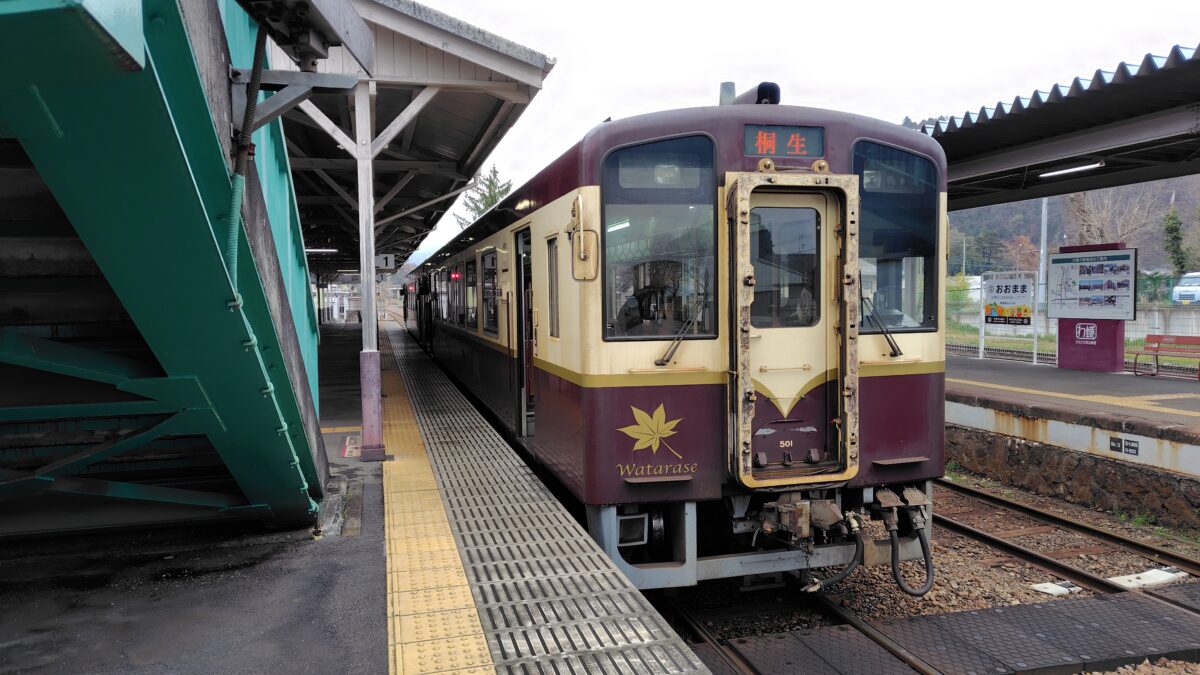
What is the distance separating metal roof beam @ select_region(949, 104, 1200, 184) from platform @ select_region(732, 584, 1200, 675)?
576cm

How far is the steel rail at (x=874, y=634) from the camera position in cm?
425

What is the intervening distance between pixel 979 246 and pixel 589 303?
55114 millimetres

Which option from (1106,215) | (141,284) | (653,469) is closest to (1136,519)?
(653,469)

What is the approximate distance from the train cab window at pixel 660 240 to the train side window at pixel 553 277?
2.99 feet

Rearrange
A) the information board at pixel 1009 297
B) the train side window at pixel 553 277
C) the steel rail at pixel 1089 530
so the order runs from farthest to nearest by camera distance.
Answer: the information board at pixel 1009 297 → the steel rail at pixel 1089 530 → the train side window at pixel 553 277

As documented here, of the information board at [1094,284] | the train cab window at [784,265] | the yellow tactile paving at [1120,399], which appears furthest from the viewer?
the information board at [1094,284]

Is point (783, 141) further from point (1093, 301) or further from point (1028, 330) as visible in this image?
Answer: point (1028, 330)

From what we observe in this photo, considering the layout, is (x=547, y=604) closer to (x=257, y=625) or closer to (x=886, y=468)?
(x=257, y=625)

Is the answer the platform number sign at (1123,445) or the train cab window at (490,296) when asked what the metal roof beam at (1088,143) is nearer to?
the platform number sign at (1123,445)

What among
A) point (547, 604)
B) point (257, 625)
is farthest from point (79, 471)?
point (547, 604)

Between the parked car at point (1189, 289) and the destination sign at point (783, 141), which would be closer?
the destination sign at point (783, 141)

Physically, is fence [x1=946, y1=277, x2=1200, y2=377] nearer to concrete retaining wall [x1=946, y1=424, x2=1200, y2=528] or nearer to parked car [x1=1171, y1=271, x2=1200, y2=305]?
concrete retaining wall [x1=946, y1=424, x2=1200, y2=528]

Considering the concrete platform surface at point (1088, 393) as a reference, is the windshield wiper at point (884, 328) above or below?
above

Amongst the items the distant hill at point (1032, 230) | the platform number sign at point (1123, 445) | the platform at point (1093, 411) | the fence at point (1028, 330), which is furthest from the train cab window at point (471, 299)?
the distant hill at point (1032, 230)
